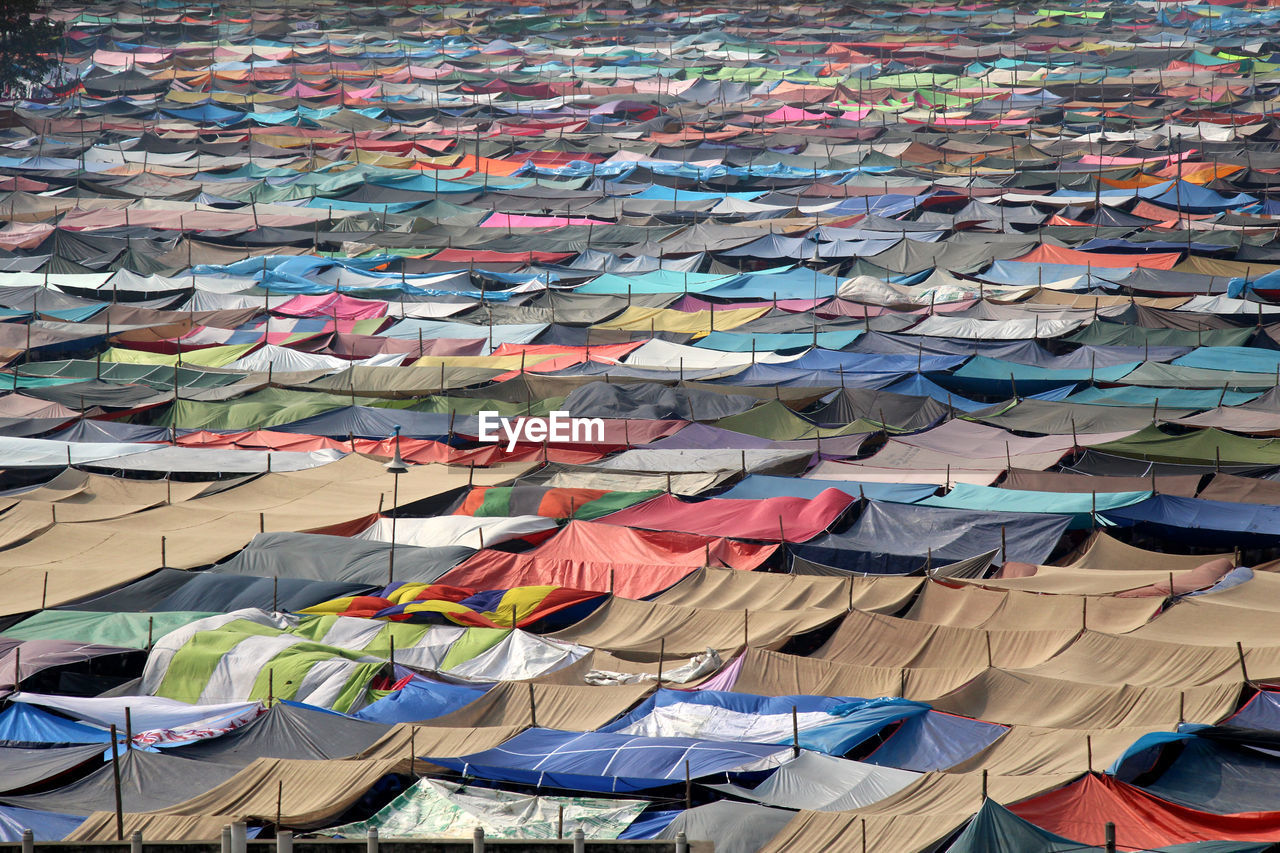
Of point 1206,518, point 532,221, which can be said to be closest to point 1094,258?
point 532,221

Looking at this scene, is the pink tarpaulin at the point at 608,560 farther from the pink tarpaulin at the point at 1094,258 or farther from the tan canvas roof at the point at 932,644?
the pink tarpaulin at the point at 1094,258

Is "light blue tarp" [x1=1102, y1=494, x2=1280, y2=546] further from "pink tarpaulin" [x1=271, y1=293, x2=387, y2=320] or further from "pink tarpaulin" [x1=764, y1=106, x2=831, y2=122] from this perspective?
"pink tarpaulin" [x1=764, y1=106, x2=831, y2=122]

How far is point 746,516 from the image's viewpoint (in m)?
34.3

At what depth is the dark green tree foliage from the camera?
86.1 metres

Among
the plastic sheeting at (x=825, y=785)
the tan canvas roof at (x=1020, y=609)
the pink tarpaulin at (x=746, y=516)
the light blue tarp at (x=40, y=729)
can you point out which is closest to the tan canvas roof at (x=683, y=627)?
the tan canvas roof at (x=1020, y=609)

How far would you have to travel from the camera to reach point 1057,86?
3723 inches

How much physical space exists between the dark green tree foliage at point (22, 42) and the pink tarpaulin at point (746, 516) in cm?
6405

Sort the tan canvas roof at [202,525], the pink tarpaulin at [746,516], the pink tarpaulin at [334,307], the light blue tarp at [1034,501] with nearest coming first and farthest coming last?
the tan canvas roof at [202,525]
the light blue tarp at [1034,501]
the pink tarpaulin at [746,516]
the pink tarpaulin at [334,307]

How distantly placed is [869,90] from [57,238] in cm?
5108

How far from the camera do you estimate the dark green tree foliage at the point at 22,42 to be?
3391 inches

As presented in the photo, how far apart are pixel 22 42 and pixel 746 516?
6831cm

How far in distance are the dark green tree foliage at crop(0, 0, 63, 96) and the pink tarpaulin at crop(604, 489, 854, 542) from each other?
6405cm

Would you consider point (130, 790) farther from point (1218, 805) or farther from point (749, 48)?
point (749, 48)

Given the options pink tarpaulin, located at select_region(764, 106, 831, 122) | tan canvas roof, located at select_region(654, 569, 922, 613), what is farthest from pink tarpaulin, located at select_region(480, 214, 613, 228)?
tan canvas roof, located at select_region(654, 569, 922, 613)
